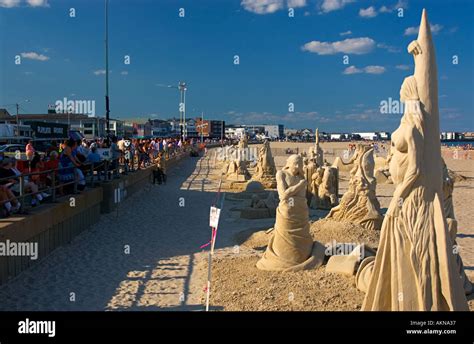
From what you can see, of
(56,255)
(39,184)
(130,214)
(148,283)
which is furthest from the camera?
(130,214)

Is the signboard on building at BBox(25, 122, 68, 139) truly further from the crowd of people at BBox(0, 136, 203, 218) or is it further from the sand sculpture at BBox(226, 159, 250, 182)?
the sand sculpture at BBox(226, 159, 250, 182)

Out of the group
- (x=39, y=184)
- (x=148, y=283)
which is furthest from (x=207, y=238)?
(x=39, y=184)

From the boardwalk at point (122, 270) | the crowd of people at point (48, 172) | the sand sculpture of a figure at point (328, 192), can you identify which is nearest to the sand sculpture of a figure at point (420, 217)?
the boardwalk at point (122, 270)

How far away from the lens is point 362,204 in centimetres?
1062

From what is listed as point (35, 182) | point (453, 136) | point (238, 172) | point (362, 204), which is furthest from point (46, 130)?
point (453, 136)

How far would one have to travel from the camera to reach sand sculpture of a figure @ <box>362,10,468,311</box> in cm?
432

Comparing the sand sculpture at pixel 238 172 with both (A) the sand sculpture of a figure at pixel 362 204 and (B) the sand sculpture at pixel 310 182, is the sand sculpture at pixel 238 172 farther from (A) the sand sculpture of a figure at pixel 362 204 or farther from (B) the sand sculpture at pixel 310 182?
(A) the sand sculpture of a figure at pixel 362 204

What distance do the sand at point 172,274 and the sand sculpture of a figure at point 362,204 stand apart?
46 centimetres

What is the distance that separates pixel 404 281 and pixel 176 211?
11.4 meters

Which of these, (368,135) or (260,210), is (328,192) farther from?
(368,135)

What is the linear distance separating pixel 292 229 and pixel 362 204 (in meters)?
3.27

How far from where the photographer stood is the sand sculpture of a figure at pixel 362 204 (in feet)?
34.7
